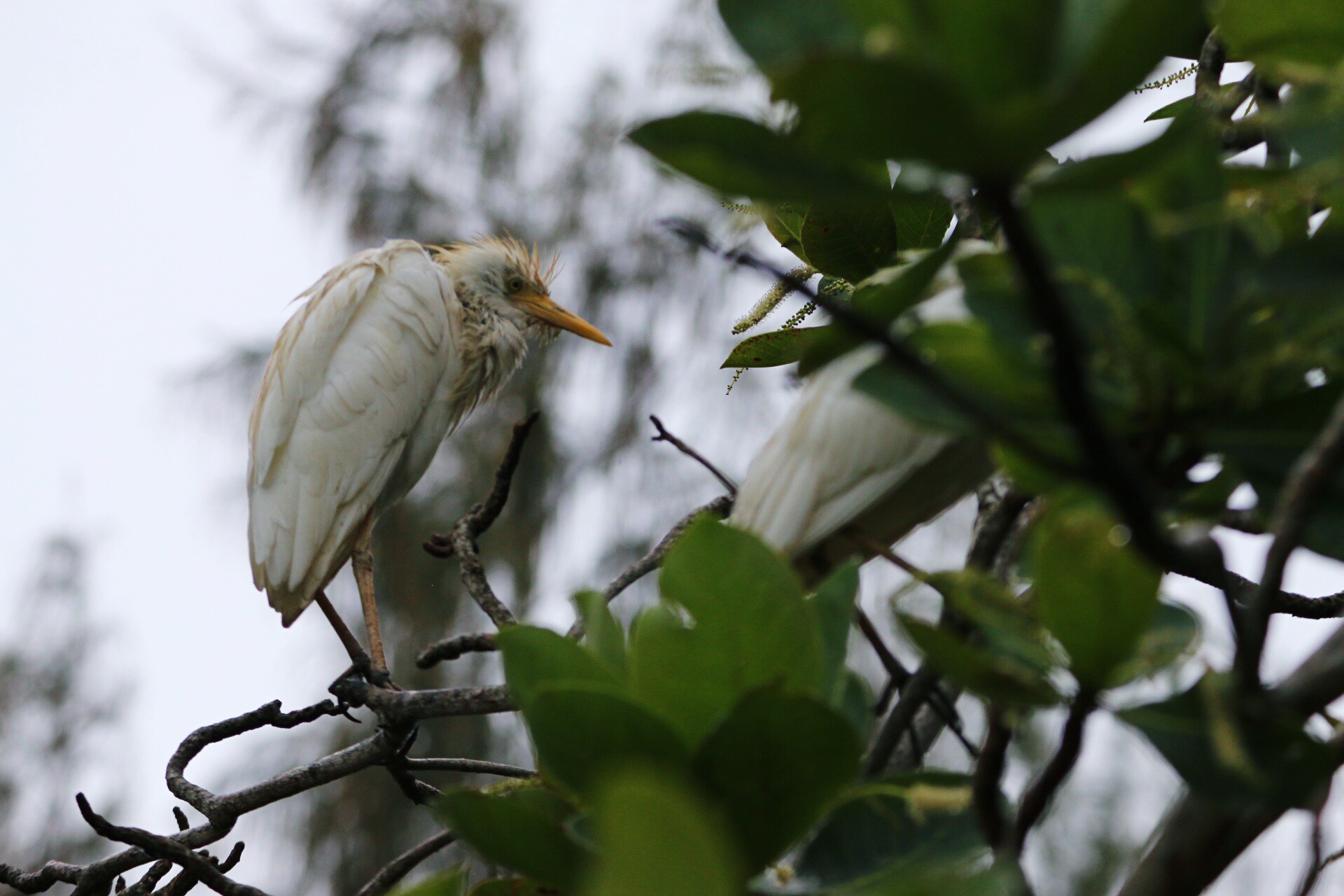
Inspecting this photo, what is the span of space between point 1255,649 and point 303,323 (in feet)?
12.7

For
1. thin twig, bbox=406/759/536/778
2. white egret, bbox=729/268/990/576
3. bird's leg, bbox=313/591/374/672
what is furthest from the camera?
bird's leg, bbox=313/591/374/672

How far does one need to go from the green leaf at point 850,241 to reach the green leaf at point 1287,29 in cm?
67

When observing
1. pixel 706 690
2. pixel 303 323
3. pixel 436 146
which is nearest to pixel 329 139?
pixel 436 146

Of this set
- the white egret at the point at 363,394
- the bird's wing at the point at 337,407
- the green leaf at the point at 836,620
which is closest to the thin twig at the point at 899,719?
the green leaf at the point at 836,620

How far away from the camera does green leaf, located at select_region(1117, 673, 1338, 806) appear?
53cm

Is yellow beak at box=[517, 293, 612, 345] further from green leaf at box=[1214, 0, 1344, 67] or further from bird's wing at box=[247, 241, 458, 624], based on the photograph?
green leaf at box=[1214, 0, 1344, 67]

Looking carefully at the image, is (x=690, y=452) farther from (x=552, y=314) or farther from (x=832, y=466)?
(x=552, y=314)

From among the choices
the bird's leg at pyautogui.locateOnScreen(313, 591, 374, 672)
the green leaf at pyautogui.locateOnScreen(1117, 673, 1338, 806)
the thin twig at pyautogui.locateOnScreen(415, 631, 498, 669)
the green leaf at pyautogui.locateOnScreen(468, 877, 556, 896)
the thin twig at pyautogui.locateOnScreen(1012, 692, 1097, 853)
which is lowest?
the green leaf at pyautogui.locateOnScreen(1117, 673, 1338, 806)

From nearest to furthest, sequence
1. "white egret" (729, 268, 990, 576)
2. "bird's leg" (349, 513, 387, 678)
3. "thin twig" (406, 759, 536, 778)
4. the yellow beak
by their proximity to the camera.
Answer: "white egret" (729, 268, 990, 576) < "thin twig" (406, 759, 536, 778) < "bird's leg" (349, 513, 387, 678) < the yellow beak

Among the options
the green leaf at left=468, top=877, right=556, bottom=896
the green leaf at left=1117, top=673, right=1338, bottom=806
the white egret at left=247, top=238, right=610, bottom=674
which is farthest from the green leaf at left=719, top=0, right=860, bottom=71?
the white egret at left=247, top=238, right=610, bottom=674

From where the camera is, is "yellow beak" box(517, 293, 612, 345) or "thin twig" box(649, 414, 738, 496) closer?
"thin twig" box(649, 414, 738, 496)

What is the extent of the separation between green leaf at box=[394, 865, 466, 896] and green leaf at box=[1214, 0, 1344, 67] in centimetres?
69

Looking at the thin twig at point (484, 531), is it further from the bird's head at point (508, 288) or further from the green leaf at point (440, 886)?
the bird's head at point (508, 288)

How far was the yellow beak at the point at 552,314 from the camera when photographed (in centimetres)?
439
